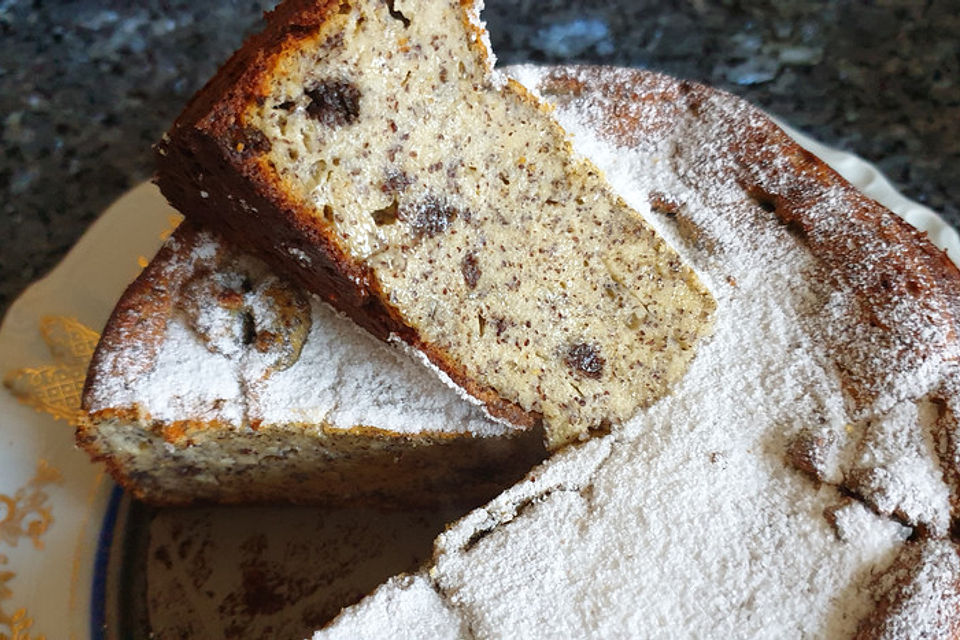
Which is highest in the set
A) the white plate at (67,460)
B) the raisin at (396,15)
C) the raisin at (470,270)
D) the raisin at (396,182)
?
the raisin at (396,15)

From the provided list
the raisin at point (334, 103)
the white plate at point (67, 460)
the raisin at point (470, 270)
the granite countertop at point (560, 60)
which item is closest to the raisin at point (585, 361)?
the raisin at point (470, 270)

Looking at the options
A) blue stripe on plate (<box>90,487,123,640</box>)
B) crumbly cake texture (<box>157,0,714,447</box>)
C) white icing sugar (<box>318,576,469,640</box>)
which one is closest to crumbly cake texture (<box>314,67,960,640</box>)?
white icing sugar (<box>318,576,469,640</box>)

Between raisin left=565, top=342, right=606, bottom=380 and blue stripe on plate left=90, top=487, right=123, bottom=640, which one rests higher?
raisin left=565, top=342, right=606, bottom=380

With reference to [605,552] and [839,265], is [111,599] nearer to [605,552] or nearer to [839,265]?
[605,552]

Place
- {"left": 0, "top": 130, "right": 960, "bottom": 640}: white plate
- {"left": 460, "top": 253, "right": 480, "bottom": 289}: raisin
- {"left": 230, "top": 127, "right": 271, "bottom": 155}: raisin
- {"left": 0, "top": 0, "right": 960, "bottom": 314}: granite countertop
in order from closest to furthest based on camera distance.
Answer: {"left": 230, "top": 127, "right": 271, "bottom": 155}: raisin < {"left": 460, "top": 253, "right": 480, "bottom": 289}: raisin < {"left": 0, "top": 130, "right": 960, "bottom": 640}: white plate < {"left": 0, "top": 0, "right": 960, "bottom": 314}: granite countertop

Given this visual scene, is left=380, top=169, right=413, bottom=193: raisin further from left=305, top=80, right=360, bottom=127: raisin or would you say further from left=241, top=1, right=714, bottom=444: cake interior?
left=305, top=80, right=360, bottom=127: raisin

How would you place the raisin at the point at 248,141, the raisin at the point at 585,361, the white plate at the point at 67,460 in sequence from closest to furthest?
the raisin at the point at 248,141 < the raisin at the point at 585,361 < the white plate at the point at 67,460

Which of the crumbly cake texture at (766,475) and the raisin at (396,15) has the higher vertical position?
the raisin at (396,15)

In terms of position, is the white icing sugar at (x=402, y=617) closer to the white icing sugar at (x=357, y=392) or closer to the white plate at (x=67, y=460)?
the white icing sugar at (x=357, y=392)
